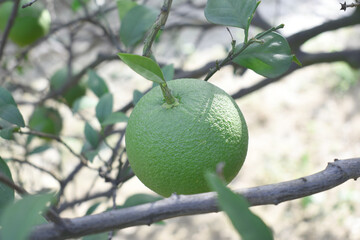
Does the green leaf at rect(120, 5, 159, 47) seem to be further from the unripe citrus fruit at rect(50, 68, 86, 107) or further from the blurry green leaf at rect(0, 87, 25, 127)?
the unripe citrus fruit at rect(50, 68, 86, 107)

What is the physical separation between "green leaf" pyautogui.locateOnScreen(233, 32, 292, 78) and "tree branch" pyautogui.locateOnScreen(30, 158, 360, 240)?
0.20m

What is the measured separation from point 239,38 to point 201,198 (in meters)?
3.41

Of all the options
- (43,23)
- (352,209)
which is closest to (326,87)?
(352,209)

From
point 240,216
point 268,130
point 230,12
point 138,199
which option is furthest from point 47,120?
point 268,130

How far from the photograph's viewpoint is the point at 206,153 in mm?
505

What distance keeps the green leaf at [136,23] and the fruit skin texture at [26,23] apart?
0.68 meters

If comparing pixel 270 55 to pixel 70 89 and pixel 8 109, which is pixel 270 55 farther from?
pixel 70 89

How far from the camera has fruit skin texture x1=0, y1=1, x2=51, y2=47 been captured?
1.38 metres

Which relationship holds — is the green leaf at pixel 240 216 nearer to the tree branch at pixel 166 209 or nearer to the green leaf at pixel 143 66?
the tree branch at pixel 166 209

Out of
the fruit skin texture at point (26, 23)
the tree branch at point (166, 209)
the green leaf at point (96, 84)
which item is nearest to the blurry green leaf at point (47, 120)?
the fruit skin texture at point (26, 23)

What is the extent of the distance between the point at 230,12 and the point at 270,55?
0.09m

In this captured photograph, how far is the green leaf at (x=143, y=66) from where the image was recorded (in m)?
0.45

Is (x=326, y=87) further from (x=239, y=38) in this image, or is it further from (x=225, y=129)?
(x=225, y=129)

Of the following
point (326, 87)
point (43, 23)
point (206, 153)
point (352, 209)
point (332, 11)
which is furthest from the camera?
point (332, 11)
